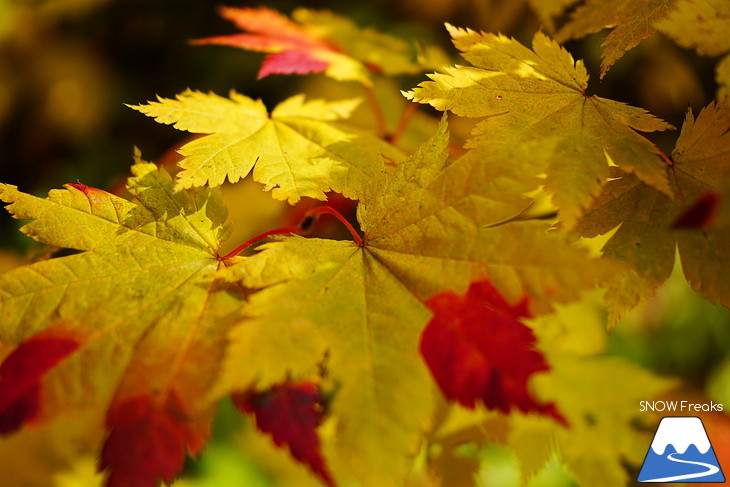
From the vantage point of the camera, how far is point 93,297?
0.67 m

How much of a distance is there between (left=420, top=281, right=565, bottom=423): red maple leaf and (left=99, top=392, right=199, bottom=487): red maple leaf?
0.28 meters

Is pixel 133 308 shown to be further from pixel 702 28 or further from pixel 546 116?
pixel 702 28

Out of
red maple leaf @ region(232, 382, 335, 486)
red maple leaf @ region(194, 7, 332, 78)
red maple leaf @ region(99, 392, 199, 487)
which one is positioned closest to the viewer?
red maple leaf @ region(99, 392, 199, 487)

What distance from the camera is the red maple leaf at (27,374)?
0.59 meters

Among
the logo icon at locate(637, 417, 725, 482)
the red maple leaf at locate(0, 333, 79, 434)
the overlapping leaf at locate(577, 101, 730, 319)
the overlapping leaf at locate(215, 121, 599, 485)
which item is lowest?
the logo icon at locate(637, 417, 725, 482)

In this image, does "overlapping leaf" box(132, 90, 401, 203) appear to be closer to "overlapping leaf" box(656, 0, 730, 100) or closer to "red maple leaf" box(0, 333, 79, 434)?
"red maple leaf" box(0, 333, 79, 434)

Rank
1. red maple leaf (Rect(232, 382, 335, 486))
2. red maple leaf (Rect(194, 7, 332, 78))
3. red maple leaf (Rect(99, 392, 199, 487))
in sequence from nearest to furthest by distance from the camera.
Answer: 1. red maple leaf (Rect(99, 392, 199, 487))
2. red maple leaf (Rect(232, 382, 335, 486))
3. red maple leaf (Rect(194, 7, 332, 78))

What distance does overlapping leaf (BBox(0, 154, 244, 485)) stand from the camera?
60 cm

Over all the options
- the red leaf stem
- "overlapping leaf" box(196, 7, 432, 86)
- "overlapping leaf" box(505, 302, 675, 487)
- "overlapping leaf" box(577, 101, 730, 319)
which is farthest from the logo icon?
"overlapping leaf" box(196, 7, 432, 86)

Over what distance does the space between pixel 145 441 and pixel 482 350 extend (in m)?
0.37

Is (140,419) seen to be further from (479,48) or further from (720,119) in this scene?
(720,119)

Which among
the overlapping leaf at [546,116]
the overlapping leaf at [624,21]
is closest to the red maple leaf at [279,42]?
the overlapping leaf at [546,116]

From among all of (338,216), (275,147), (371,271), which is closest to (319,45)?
(275,147)

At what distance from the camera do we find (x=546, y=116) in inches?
29.6
